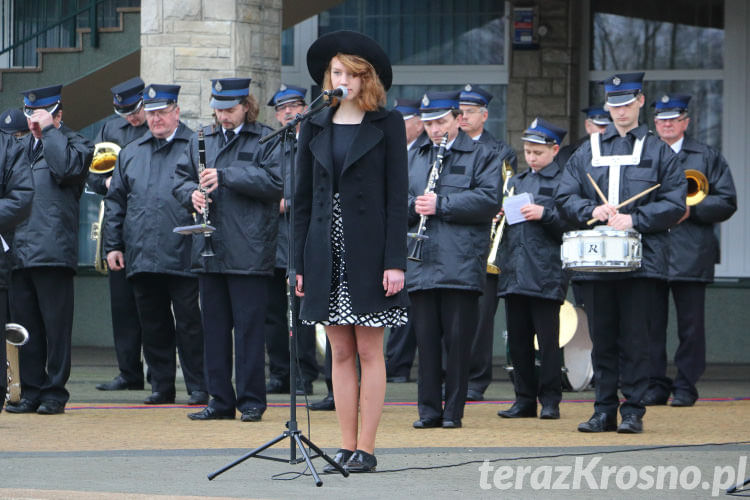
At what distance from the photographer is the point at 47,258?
1020 cm

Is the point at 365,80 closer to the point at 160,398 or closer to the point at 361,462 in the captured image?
the point at 361,462

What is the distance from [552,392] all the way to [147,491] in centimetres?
423

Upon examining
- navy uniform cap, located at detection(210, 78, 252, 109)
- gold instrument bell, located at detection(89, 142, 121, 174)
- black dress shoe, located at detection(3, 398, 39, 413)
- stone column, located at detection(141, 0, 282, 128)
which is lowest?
black dress shoe, located at detection(3, 398, 39, 413)

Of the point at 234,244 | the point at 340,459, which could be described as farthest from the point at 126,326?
the point at 340,459

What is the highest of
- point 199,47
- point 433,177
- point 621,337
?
point 199,47

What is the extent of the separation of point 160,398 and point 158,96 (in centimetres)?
220

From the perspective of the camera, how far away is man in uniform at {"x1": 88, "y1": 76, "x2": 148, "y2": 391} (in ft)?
38.8

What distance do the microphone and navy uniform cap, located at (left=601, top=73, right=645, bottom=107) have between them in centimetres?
242

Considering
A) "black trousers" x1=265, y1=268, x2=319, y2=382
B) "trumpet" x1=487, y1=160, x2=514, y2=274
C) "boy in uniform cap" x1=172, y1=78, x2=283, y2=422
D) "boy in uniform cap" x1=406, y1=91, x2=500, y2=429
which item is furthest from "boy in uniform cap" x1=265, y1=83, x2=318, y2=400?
"boy in uniform cap" x1=406, y1=91, x2=500, y2=429

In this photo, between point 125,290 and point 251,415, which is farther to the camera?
point 125,290

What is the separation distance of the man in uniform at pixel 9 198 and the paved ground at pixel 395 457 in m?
0.72

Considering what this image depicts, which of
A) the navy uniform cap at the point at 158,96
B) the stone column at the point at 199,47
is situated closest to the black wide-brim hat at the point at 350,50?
the navy uniform cap at the point at 158,96

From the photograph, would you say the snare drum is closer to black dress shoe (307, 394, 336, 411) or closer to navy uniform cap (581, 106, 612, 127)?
black dress shoe (307, 394, 336, 411)

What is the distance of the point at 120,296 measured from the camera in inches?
470
